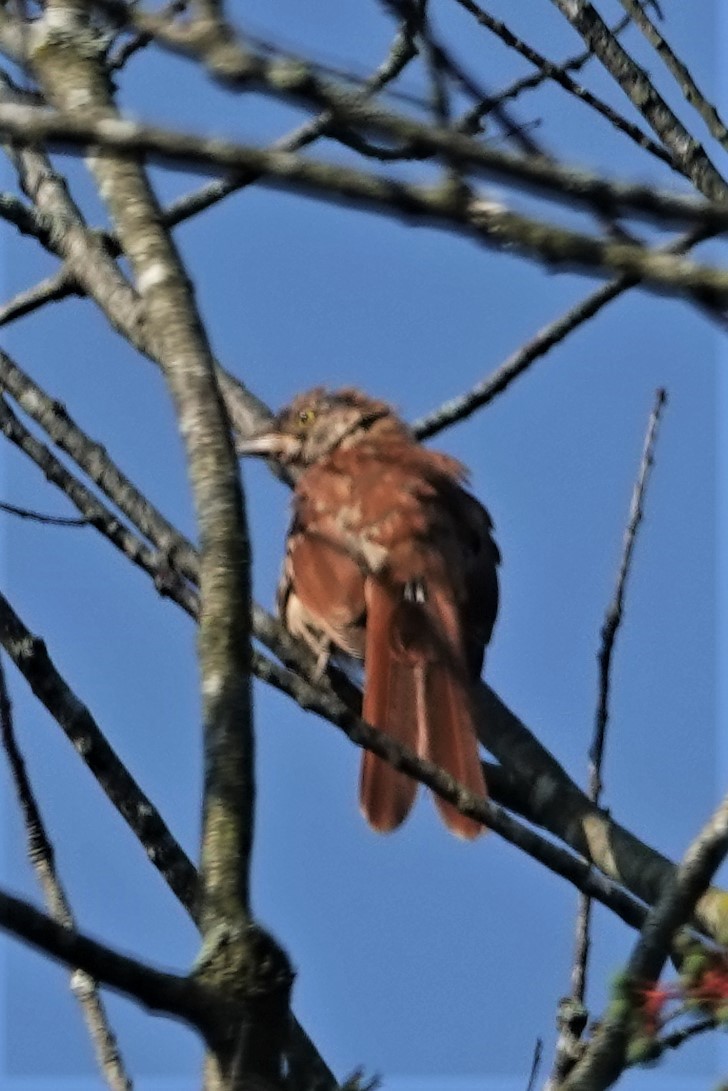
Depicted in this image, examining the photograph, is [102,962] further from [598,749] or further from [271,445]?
[271,445]

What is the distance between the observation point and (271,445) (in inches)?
266

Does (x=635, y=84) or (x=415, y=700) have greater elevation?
(x=635, y=84)

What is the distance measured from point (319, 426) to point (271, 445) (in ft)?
1.67

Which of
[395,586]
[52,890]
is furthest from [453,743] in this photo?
[52,890]

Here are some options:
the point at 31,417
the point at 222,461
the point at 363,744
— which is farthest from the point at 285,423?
the point at 222,461

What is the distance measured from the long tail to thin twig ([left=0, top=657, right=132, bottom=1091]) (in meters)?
1.19

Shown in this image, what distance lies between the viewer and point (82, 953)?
2275 millimetres

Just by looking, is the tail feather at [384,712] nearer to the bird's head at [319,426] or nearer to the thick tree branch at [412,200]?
the bird's head at [319,426]

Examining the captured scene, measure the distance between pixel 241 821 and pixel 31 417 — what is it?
6.67 feet

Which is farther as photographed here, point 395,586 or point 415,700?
point 395,586

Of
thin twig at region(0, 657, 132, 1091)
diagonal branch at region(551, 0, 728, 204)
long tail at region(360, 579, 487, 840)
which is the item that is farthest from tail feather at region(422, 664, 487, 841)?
diagonal branch at region(551, 0, 728, 204)

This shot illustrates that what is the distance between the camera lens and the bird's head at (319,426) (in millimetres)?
6793

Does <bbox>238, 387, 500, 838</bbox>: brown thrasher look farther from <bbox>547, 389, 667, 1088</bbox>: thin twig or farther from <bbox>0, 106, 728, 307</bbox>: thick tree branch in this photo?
<bbox>0, 106, 728, 307</bbox>: thick tree branch

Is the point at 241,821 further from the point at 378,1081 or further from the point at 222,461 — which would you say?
the point at 222,461
